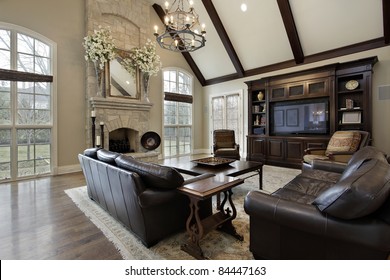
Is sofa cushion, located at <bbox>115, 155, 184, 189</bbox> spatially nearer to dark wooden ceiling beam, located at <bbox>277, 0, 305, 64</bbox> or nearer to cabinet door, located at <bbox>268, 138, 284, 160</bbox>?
cabinet door, located at <bbox>268, 138, 284, 160</bbox>

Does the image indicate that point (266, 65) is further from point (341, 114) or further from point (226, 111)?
point (341, 114)

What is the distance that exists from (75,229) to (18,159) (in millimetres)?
3227

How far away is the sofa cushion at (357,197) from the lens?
45.7 inches

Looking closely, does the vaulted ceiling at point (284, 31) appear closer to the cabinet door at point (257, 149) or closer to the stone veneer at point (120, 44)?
the stone veneer at point (120, 44)

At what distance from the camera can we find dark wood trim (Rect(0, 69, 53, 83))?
4094mm

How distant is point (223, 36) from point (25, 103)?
5.30 meters

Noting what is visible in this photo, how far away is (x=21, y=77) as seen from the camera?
14.0ft

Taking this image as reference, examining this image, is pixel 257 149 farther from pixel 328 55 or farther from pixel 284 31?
pixel 284 31

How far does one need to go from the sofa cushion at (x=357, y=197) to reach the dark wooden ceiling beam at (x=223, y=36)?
5.73m

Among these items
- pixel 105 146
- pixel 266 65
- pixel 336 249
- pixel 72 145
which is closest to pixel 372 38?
pixel 266 65

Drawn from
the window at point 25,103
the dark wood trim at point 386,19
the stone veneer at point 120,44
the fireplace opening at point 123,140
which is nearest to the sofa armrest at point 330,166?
the dark wood trim at point 386,19

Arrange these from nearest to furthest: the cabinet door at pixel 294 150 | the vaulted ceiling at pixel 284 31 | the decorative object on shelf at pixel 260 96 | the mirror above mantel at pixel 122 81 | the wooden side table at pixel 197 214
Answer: the wooden side table at pixel 197 214 < the vaulted ceiling at pixel 284 31 < the cabinet door at pixel 294 150 < the mirror above mantel at pixel 122 81 < the decorative object on shelf at pixel 260 96

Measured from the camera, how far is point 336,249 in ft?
4.26

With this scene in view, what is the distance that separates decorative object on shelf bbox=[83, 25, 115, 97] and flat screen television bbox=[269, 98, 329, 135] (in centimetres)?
A: 459
